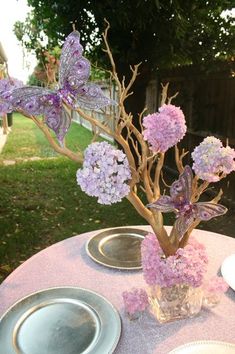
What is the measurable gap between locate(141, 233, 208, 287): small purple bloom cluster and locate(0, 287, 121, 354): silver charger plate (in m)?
0.23

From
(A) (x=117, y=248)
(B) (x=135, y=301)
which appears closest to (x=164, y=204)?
(B) (x=135, y=301)

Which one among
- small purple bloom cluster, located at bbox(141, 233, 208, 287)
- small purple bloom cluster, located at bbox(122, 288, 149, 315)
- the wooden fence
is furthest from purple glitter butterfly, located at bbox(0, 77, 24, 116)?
the wooden fence

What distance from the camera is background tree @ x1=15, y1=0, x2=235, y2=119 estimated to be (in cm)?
533

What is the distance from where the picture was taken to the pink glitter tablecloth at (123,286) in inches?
45.6

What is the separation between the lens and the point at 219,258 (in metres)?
1.68

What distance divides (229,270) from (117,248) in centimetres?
55

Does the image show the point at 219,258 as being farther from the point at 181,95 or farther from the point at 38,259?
the point at 181,95

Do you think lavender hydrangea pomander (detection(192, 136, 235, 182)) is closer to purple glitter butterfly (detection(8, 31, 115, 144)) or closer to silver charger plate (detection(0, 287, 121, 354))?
purple glitter butterfly (detection(8, 31, 115, 144))

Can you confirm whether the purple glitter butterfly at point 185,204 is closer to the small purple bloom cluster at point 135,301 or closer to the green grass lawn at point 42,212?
the small purple bloom cluster at point 135,301

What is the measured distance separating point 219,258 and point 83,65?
1097 mm

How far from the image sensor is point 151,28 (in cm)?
562

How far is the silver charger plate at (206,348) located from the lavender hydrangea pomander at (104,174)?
1.66ft

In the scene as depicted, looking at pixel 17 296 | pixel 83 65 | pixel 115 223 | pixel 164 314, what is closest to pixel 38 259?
pixel 17 296

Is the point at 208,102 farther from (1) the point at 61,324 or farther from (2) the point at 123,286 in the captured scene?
(1) the point at 61,324
